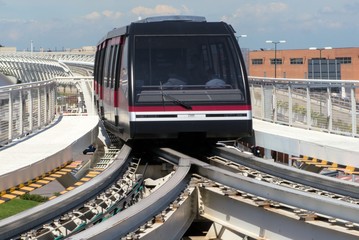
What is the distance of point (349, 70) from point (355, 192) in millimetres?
93451

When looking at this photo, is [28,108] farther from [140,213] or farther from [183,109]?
[140,213]

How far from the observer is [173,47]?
14938mm

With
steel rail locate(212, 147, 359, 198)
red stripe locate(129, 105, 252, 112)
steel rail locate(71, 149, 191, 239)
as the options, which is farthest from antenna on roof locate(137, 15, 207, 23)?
steel rail locate(71, 149, 191, 239)

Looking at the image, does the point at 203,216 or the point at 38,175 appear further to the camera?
the point at 38,175

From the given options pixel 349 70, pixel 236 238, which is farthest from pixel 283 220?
pixel 349 70

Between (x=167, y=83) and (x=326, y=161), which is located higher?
(x=167, y=83)

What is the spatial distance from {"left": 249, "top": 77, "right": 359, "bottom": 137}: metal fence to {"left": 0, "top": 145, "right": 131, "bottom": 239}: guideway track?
608 cm

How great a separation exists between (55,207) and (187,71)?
21.4 feet

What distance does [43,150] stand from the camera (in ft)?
47.8

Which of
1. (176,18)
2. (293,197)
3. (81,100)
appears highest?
(176,18)

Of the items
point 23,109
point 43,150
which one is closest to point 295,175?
point 43,150

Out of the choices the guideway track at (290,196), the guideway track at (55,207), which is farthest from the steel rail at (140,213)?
the guideway track at (55,207)

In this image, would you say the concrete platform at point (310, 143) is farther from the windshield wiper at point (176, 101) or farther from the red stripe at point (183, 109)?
the windshield wiper at point (176, 101)

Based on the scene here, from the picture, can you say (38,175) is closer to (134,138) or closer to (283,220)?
(134,138)
